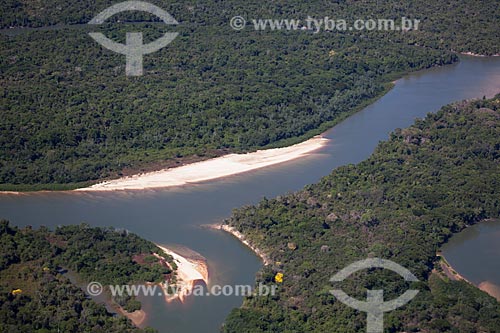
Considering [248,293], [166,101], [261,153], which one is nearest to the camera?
[248,293]

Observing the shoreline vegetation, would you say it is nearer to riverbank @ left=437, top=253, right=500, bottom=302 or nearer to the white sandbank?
riverbank @ left=437, top=253, right=500, bottom=302

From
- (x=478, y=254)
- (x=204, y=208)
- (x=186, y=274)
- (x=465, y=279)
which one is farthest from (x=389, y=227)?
(x=186, y=274)

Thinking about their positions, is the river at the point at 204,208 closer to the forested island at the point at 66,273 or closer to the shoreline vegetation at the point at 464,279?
the forested island at the point at 66,273

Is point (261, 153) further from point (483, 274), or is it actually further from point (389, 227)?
point (483, 274)

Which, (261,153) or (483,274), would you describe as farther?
(261,153)

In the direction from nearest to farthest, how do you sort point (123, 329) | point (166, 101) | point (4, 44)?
point (123, 329) < point (166, 101) < point (4, 44)

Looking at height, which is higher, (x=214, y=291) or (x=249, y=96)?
(x=249, y=96)

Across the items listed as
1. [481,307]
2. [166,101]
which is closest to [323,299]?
[481,307]

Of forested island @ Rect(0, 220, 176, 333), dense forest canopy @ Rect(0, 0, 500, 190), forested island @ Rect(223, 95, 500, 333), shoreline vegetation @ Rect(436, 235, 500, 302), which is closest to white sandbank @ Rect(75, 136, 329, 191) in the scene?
dense forest canopy @ Rect(0, 0, 500, 190)
